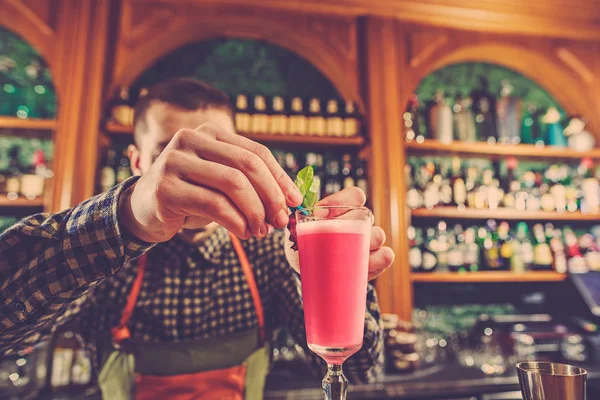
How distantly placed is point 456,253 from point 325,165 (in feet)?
3.34

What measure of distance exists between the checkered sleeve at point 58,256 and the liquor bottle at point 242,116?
5.78ft

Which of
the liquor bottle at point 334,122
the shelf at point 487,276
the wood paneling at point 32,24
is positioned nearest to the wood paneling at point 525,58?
the liquor bottle at point 334,122

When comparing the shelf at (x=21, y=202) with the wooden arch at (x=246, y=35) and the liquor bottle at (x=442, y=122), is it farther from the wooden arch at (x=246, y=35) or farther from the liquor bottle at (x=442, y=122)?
the liquor bottle at (x=442, y=122)

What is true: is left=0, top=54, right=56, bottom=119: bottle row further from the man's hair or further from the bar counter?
the bar counter

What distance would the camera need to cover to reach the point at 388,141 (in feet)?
8.40

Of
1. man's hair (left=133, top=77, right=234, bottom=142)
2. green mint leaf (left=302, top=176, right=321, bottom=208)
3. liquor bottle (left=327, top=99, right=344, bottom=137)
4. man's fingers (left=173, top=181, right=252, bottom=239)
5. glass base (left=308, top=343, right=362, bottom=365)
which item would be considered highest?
liquor bottle (left=327, top=99, right=344, bottom=137)

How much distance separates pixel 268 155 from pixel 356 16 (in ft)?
8.24

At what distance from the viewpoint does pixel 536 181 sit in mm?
2898

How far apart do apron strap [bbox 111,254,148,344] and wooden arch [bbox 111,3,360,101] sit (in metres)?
1.61

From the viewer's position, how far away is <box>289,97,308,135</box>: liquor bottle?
2594 mm

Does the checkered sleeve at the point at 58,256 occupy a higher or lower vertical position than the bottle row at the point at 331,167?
lower

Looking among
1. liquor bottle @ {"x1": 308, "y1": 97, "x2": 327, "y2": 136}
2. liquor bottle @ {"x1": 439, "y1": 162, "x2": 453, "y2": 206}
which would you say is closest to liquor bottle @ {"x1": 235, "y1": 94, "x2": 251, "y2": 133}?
liquor bottle @ {"x1": 308, "y1": 97, "x2": 327, "y2": 136}

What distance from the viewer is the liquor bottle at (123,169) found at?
2.42 meters

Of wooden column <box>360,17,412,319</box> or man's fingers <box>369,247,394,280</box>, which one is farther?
wooden column <box>360,17,412,319</box>
